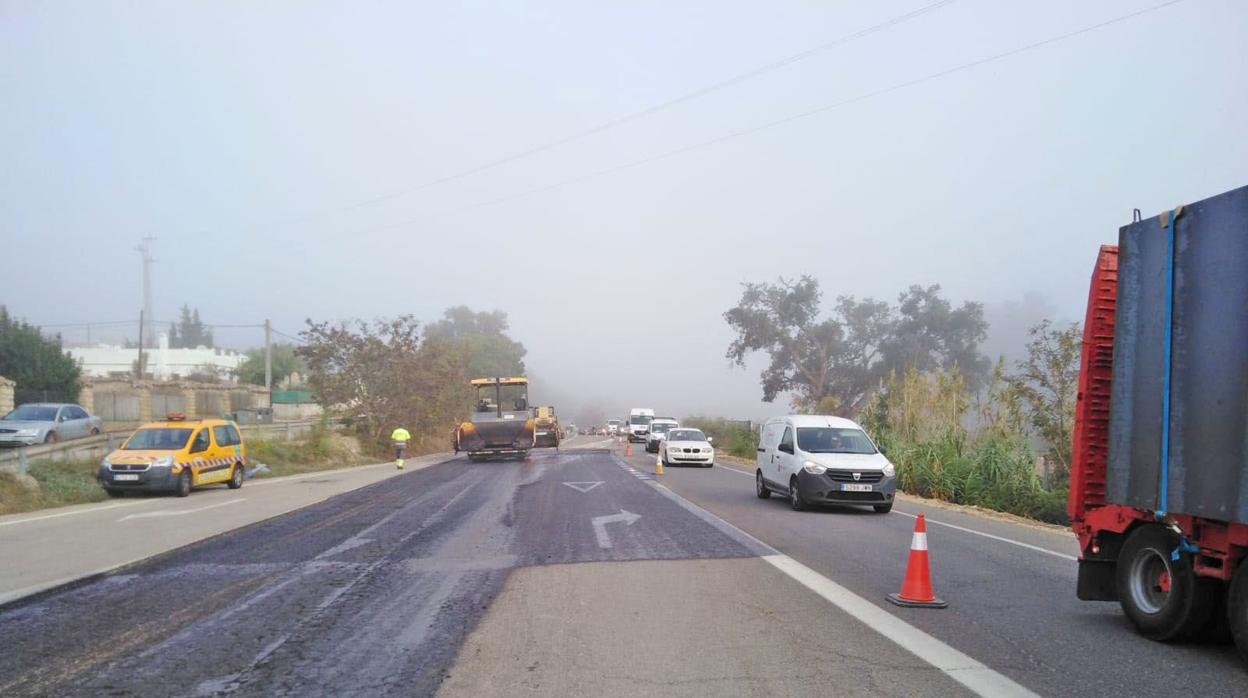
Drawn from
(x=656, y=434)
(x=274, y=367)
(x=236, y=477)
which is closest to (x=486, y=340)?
(x=274, y=367)

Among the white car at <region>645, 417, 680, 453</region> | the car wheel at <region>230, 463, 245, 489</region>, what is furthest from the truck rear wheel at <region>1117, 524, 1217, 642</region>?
the white car at <region>645, 417, 680, 453</region>

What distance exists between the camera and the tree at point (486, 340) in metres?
110

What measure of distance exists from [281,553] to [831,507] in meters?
10.1

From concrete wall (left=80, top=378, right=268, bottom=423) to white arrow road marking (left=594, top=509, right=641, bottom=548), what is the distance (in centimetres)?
3587

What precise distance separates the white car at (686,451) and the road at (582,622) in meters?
Answer: 17.9

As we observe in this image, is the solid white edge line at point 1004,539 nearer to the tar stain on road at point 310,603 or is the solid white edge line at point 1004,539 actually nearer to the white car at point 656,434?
the tar stain on road at point 310,603

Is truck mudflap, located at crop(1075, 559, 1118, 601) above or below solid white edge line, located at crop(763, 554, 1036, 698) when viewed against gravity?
above

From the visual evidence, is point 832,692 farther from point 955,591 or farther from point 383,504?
point 383,504

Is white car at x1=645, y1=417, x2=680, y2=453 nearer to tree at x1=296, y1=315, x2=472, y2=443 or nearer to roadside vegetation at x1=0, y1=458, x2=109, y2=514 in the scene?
tree at x1=296, y1=315, x2=472, y2=443

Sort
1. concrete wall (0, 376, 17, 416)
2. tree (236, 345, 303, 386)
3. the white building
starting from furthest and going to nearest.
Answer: the white building < tree (236, 345, 303, 386) < concrete wall (0, 376, 17, 416)

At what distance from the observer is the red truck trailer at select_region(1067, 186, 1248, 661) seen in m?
5.89

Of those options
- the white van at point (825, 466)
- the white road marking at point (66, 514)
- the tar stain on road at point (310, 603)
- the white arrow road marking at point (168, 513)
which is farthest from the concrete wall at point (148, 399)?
the tar stain on road at point (310, 603)

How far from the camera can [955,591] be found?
8.61m

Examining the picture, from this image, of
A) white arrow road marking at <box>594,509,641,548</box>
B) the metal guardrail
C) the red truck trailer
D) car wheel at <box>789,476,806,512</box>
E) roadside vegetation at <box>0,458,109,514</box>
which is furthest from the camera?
the metal guardrail
